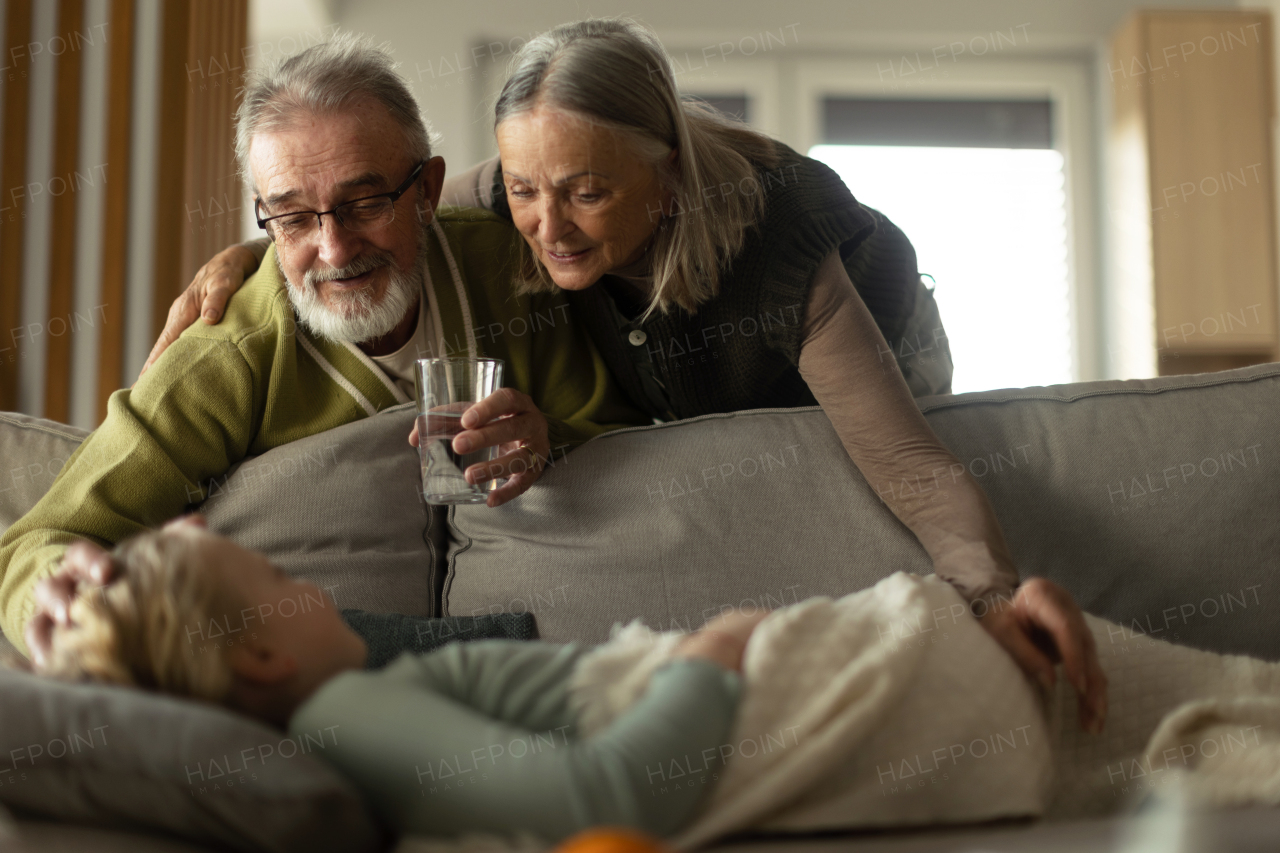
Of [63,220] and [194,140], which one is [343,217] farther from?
[194,140]

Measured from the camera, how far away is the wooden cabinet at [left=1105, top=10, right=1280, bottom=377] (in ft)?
14.4

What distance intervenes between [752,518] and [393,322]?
2.00ft

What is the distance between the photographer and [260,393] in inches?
59.1

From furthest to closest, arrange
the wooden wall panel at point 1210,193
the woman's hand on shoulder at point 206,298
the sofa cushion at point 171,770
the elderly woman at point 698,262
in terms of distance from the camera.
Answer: the wooden wall panel at point 1210,193 < the woman's hand on shoulder at point 206,298 < the elderly woman at point 698,262 < the sofa cushion at point 171,770

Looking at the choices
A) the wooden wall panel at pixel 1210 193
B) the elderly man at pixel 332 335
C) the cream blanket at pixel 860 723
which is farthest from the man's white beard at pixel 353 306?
Result: the wooden wall panel at pixel 1210 193

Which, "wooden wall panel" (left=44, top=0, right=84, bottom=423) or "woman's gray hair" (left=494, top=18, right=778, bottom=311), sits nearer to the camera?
"woman's gray hair" (left=494, top=18, right=778, bottom=311)

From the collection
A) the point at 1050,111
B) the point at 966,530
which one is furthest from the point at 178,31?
the point at 1050,111

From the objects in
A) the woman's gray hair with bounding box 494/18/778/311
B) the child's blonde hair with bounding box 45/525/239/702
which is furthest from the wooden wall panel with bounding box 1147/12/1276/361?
the child's blonde hair with bounding box 45/525/239/702

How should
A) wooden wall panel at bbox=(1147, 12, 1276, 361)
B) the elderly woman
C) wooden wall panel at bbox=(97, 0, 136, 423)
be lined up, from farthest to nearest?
wooden wall panel at bbox=(1147, 12, 1276, 361)
wooden wall panel at bbox=(97, 0, 136, 423)
the elderly woman

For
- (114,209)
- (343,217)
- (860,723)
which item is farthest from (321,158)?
(114,209)

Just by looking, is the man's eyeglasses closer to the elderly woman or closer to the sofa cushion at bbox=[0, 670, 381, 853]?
the elderly woman

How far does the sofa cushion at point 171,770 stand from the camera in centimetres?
73

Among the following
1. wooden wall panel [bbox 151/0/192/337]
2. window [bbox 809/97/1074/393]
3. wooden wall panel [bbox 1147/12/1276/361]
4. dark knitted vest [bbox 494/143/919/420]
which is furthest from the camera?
window [bbox 809/97/1074/393]

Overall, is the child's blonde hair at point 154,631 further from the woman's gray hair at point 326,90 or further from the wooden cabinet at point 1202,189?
the wooden cabinet at point 1202,189
